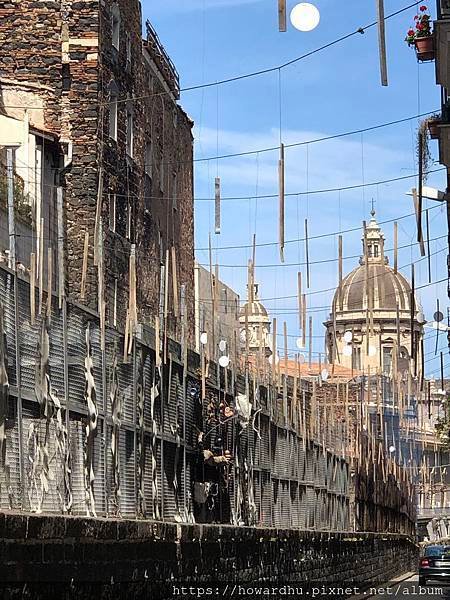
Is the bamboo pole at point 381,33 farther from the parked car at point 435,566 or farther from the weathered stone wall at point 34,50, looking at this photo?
the parked car at point 435,566

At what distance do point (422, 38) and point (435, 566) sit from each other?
69.8 feet

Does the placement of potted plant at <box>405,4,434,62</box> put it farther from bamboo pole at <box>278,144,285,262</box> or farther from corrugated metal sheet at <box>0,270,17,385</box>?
corrugated metal sheet at <box>0,270,17,385</box>

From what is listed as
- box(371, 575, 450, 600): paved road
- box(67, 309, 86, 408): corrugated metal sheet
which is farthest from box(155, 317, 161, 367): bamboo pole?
box(371, 575, 450, 600): paved road

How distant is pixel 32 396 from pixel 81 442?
1.28 meters

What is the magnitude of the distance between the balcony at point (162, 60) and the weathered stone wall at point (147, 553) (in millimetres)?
24209

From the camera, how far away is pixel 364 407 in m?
54.5

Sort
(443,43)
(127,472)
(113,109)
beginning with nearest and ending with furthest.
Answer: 1. (127,472)
2. (443,43)
3. (113,109)

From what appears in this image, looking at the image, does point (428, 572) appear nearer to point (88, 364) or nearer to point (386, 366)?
point (88, 364)

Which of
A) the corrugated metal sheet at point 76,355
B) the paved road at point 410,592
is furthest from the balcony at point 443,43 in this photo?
the paved road at point 410,592

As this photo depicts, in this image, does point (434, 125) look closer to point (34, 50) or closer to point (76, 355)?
point (76, 355)

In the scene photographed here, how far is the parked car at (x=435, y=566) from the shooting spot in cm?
3716

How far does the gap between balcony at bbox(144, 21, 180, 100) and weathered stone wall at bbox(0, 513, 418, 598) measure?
2421cm

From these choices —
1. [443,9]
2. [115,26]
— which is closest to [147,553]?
[443,9]

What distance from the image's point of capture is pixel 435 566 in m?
37.5
